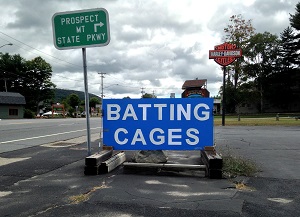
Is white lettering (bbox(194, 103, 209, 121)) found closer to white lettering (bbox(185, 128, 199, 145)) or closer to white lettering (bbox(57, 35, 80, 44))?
white lettering (bbox(185, 128, 199, 145))

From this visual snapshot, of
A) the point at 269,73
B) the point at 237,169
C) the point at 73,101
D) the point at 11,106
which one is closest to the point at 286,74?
the point at 269,73

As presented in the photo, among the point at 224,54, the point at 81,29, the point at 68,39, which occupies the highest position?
the point at 224,54

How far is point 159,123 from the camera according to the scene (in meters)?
6.45

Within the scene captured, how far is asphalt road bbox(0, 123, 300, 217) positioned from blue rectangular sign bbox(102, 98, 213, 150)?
0.64 meters

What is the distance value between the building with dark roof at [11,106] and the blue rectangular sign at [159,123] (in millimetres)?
56588

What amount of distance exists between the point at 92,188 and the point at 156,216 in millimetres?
1546

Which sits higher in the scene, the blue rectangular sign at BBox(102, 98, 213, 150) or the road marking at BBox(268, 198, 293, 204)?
the blue rectangular sign at BBox(102, 98, 213, 150)

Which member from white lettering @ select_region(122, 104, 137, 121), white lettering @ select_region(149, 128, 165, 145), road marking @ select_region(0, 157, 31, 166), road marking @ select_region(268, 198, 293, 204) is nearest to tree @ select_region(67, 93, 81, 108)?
road marking @ select_region(0, 157, 31, 166)

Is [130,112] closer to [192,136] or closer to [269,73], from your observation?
[192,136]

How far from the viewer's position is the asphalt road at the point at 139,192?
396 cm

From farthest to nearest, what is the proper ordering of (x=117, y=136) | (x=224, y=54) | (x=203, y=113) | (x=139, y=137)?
(x=224, y=54) → (x=117, y=136) → (x=139, y=137) → (x=203, y=113)

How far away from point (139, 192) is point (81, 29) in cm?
355

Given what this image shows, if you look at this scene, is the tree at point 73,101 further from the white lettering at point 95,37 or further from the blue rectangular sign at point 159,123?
the white lettering at point 95,37

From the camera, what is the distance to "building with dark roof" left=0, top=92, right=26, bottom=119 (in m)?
57.6
